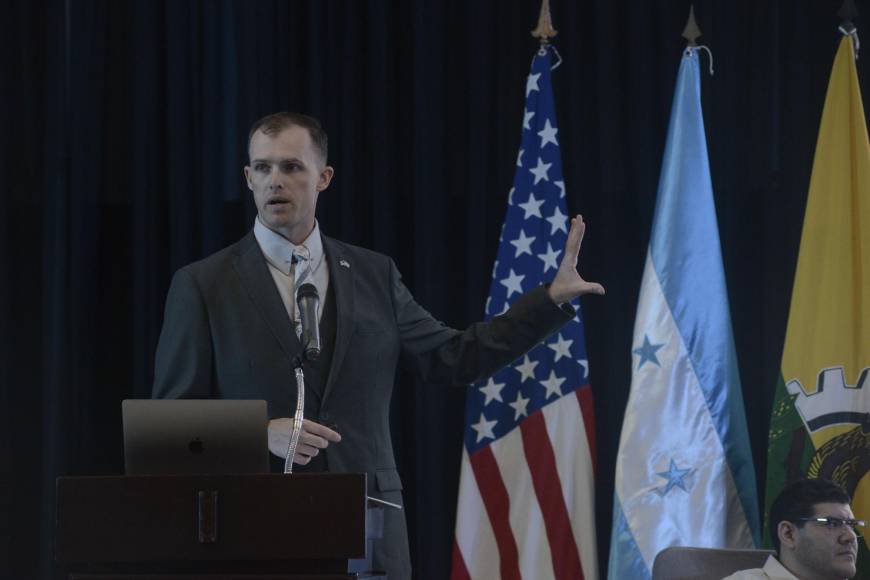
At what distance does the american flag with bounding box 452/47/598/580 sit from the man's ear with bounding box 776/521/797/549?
2.84 feet

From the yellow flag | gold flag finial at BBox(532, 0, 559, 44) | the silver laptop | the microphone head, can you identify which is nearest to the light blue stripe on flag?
the yellow flag

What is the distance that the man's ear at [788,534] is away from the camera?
3354mm

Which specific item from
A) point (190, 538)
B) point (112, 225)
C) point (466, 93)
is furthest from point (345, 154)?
point (190, 538)

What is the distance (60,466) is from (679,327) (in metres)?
2.24

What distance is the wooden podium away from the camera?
6.23 ft

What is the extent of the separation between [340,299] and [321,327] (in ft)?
0.27

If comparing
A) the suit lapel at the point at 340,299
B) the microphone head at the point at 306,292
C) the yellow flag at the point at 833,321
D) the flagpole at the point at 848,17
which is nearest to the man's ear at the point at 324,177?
the suit lapel at the point at 340,299

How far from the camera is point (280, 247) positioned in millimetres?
2977

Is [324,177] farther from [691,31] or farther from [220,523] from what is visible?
[691,31]

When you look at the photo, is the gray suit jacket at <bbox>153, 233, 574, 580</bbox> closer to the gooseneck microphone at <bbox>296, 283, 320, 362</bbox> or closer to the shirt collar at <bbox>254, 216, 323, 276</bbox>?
the shirt collar at <bbox>254, 216, 323, 276</bbox>

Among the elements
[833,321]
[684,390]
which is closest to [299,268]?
[684,390]

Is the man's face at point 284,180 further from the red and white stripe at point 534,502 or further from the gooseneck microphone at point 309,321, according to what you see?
the red and white stripe at point 534,502

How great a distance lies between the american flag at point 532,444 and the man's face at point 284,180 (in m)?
1.40

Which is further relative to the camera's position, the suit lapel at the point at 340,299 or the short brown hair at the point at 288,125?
the short brown hair at the point at 288,125
